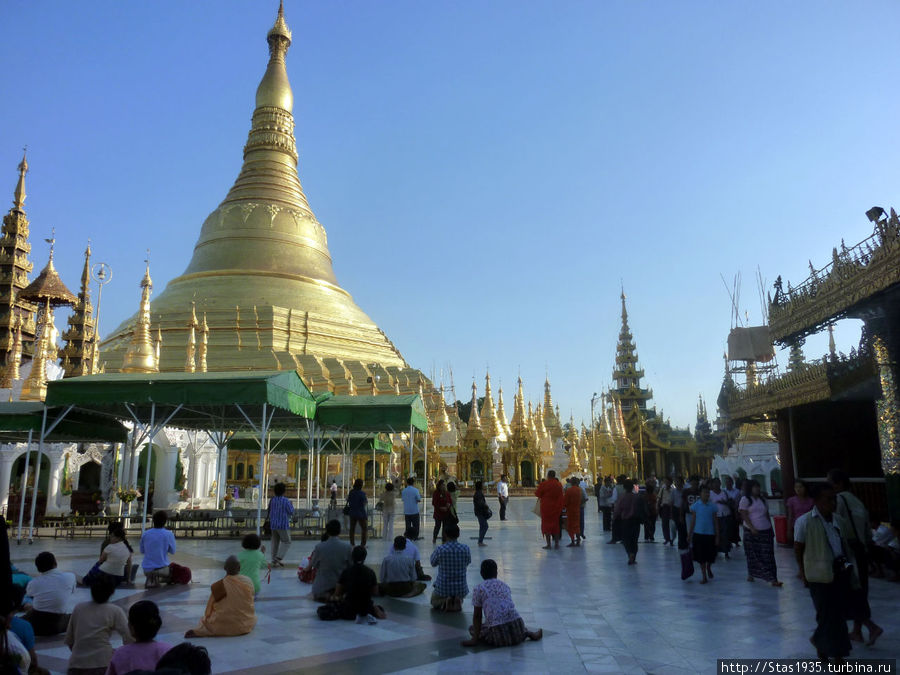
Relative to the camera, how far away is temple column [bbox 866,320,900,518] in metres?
9.87

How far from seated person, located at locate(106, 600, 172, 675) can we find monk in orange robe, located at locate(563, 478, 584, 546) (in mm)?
10711

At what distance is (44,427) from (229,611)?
32.9 feet

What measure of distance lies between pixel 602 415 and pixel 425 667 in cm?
4549

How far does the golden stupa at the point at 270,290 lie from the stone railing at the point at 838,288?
28542mm

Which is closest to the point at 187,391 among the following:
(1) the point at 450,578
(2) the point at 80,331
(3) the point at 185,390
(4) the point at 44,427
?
(3) the point at 185,390

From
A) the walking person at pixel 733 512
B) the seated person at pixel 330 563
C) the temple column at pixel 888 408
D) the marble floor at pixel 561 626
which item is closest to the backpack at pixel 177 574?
the marble floor at pixel 561 626

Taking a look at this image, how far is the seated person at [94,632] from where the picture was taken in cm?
494

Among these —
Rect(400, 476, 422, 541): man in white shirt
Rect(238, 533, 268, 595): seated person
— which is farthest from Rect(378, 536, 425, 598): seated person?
Rect(400, 476, 422, 541): man in white shirt

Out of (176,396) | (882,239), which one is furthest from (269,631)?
(882,239)

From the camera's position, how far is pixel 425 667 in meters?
5.54

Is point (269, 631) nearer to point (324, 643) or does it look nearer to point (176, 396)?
point (324, 643)

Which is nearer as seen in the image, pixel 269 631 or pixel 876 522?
pixel 269 631

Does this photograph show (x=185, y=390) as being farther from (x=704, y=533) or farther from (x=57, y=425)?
(x=704, y=533)

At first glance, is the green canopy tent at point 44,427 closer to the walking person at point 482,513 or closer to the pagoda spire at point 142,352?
the pagoda spire at point 142,352
